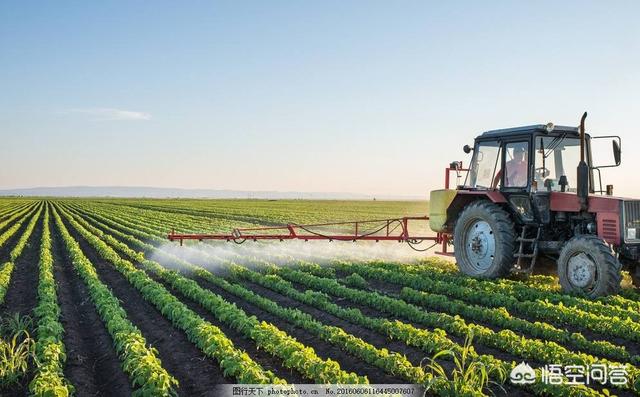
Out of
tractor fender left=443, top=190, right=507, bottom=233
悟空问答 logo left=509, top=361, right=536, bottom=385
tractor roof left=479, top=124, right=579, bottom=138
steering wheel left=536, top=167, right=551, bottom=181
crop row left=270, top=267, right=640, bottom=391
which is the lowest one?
悟空问答 logo left=509, top=361, right=536, bottom=385

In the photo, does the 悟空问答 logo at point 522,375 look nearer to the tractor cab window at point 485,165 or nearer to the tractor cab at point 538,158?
the tractor cab at point 538,158

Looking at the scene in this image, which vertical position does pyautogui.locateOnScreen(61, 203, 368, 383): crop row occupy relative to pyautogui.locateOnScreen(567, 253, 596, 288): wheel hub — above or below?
below

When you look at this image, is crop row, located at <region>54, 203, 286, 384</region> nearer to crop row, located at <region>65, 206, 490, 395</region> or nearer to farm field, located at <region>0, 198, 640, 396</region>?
farm field, located at <region>0, 198, 640, 396</region>

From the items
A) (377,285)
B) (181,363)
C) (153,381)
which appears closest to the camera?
(153,381)

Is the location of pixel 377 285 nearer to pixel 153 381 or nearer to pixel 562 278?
pixel 562 278

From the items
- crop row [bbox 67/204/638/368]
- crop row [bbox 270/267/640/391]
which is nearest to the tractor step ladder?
crop row [bbox 67/204/638/368]

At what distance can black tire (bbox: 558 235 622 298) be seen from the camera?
8.05 m

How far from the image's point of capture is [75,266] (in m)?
13.5

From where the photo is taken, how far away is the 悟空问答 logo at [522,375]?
5.45 metres

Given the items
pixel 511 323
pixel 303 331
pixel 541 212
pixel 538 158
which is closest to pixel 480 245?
pixel 541 212

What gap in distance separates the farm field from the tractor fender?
106 cm

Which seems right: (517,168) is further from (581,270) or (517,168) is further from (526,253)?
(581,270)

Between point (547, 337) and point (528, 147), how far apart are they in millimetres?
3600

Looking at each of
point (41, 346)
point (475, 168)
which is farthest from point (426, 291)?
point (41, 346)
